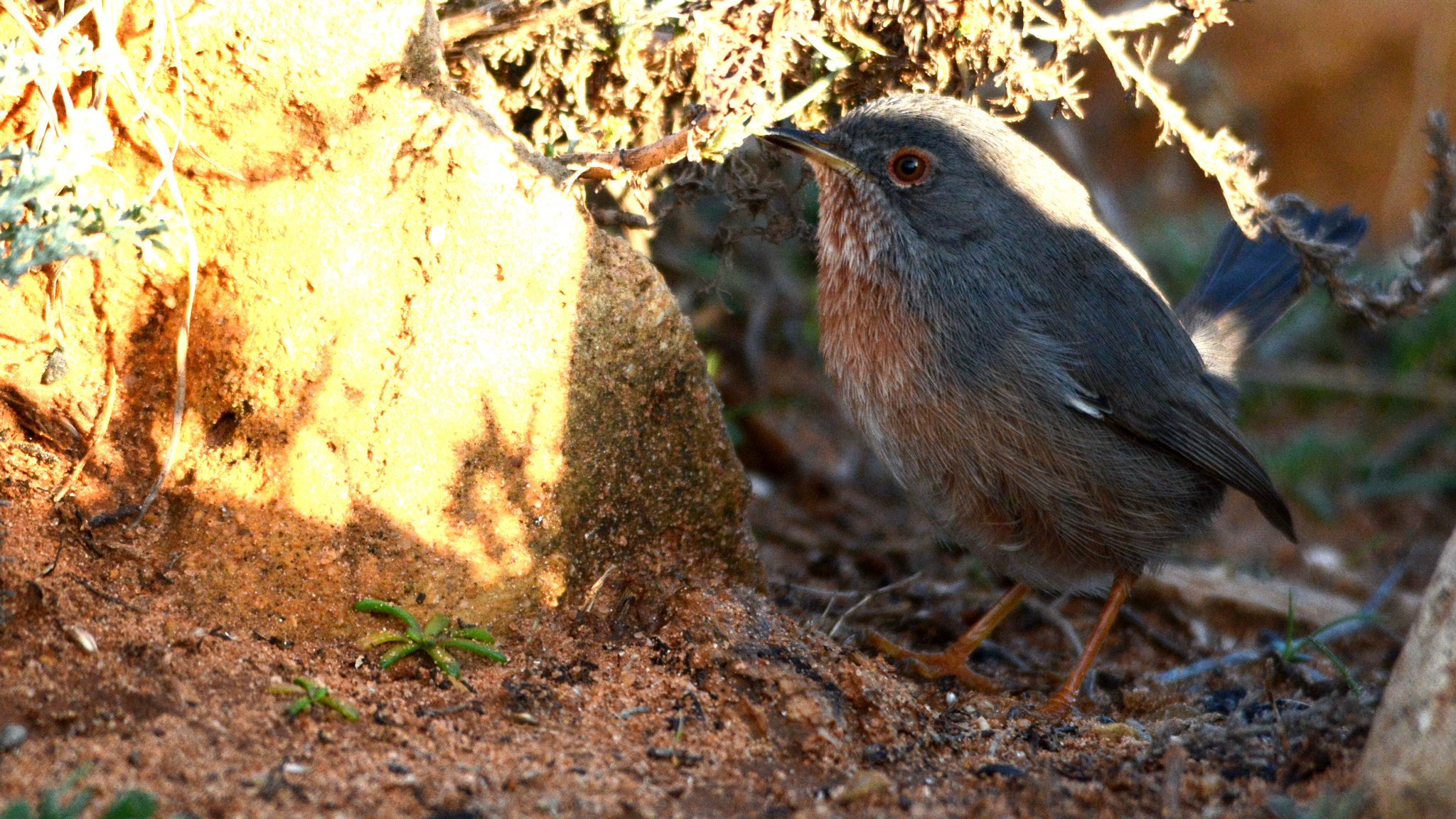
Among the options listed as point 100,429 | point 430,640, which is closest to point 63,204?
point 100,429

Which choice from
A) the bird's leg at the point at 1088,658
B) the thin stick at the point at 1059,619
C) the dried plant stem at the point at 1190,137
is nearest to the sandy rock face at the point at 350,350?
the bird's leg at the point at 1088,658

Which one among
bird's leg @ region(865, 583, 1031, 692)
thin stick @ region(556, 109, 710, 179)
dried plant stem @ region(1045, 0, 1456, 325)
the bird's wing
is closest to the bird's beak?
thin stick @ region(556, 109, 710, 179)

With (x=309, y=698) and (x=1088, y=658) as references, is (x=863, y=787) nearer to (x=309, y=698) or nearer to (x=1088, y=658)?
(x=309, y=698)

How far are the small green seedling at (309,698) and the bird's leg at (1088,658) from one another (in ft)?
6.80

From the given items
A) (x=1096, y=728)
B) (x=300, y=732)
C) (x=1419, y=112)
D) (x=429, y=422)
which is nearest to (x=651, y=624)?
(x=429, y=422)

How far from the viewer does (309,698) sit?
2.57m

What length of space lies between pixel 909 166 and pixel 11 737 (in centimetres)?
295

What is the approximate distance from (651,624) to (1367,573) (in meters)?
4.44

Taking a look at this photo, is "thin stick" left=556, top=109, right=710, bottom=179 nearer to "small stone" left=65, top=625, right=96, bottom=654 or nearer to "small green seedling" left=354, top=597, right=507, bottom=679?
"small green seedling" left=354, top=597, right=507, bottom=679

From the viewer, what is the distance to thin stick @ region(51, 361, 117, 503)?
2.87 m

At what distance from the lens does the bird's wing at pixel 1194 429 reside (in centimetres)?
384

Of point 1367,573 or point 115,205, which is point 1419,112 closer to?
point 1367,573

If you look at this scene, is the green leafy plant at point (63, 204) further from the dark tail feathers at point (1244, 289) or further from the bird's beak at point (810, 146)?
the dark tail feathers at point (1244, 289)

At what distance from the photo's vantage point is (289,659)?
277 cm
